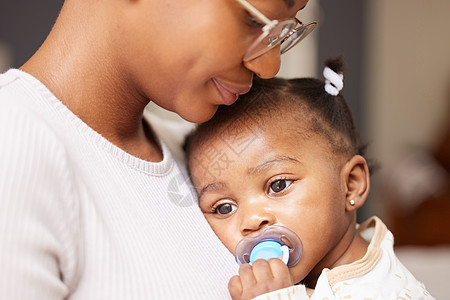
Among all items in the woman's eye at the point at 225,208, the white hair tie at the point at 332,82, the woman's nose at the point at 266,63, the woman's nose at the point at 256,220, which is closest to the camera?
the woman's nose at the point at 266,63

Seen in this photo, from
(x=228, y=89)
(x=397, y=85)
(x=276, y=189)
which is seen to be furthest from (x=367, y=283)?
(x=397, y=85)

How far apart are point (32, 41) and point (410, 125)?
3.70 metres

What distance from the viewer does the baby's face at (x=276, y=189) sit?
1233 millimetres

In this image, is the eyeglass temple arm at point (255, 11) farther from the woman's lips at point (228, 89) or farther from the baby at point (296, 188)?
the baby at point (296, 188)

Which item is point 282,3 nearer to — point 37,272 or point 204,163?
point 204,163

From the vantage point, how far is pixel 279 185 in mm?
1268

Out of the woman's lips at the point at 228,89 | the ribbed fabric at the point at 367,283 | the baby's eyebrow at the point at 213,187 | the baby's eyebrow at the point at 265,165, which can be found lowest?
the ribbed fabric at the point at 367,283

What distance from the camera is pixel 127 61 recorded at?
3.57 feet

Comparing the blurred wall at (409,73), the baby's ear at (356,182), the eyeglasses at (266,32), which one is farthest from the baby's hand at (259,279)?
the blurred wall at (409,73)

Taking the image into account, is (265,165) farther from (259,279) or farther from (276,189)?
(259,279)

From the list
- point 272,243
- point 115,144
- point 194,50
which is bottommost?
point 272,243

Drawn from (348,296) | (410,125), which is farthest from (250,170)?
(410,125)

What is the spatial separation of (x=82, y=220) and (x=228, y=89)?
0.46 meters

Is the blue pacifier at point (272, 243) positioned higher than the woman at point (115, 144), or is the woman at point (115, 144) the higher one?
the woman at point (115, 144)
